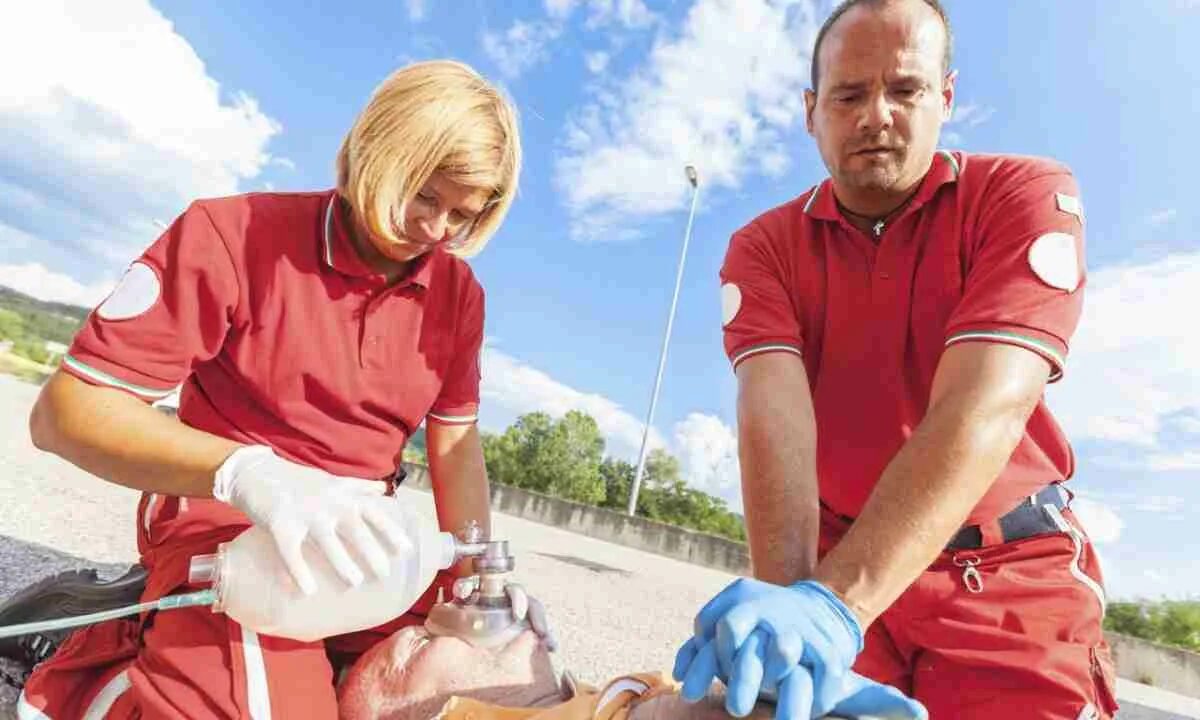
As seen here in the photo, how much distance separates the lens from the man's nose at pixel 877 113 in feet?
5.74

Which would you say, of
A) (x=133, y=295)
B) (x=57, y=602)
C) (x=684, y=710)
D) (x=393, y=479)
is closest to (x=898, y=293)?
(x=684, y=710)

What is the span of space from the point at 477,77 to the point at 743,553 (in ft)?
36.1

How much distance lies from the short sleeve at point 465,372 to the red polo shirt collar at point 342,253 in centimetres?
21

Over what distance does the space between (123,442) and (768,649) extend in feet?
3.82

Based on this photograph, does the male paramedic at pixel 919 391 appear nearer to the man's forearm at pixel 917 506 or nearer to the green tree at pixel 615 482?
the man's forearm at pixel 917 506

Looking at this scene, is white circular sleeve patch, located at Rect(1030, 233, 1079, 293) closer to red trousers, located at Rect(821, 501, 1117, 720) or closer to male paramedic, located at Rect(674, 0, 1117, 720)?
male paramedic, located at Rect(674, 0, 1117, 720)

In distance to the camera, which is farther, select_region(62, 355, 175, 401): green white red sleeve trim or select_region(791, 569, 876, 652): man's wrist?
select_region(62, 355, 175, 401): green white red sleeve trim

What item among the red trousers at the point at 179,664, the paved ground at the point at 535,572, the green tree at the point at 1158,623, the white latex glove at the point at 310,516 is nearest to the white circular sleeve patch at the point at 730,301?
the white latex glove at the point at 310,516

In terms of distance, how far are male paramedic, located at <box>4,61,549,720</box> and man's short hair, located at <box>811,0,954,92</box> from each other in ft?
2.89

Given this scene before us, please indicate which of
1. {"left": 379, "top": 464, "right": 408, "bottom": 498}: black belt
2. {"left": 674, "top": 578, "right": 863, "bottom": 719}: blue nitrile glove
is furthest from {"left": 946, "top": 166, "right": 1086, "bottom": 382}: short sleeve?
{"left": 379, "top": 464, "right": 408, "bottom": 498}: black belt

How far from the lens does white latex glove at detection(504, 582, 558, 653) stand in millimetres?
1414

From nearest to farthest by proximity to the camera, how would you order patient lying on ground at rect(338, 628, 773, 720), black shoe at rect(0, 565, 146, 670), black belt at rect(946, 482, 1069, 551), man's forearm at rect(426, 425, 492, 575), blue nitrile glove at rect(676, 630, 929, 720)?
blue nitrile glove at rect(676, 630, 929, 720)
patient lying on ground at rect(338, 628, 773, 720)
black shoe at rect(0, 565, 146, 670)
black belt at rect(946, 482, 1069, 551)
man's forearm at rect(426, 425, 492, 575)

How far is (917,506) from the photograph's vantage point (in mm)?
1300

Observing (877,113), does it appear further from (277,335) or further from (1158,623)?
(1158,623)
